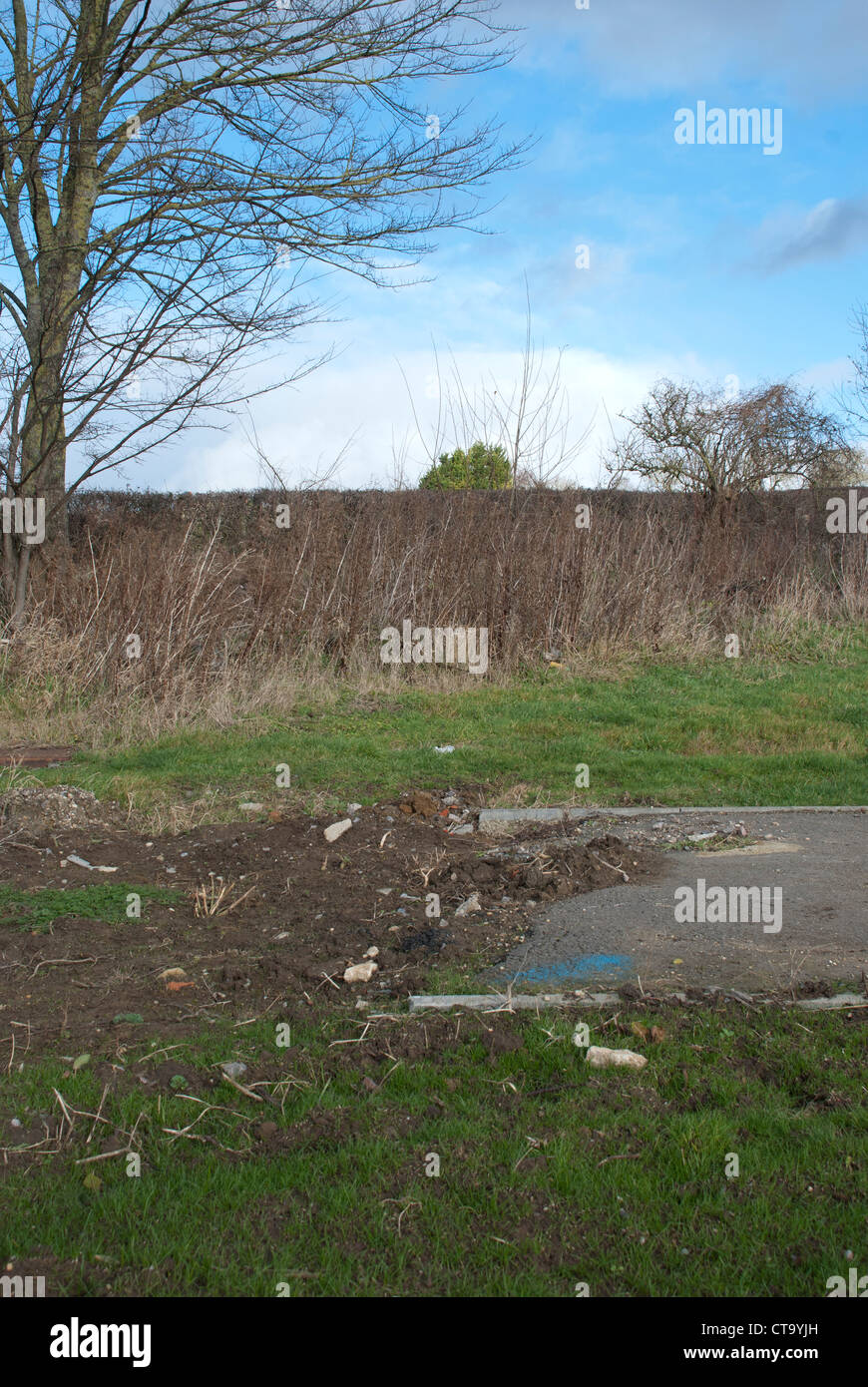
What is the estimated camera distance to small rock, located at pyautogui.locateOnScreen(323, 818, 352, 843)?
6.76 meters

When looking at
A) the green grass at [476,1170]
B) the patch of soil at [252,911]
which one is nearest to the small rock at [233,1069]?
the green grass at [476,1170]

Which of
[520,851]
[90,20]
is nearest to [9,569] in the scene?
[90,20]

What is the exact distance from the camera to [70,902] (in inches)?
218

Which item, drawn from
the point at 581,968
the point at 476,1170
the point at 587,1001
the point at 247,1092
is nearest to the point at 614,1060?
the point at 587,1001

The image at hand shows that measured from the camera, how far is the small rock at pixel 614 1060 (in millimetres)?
3621

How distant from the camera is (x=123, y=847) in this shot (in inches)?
267

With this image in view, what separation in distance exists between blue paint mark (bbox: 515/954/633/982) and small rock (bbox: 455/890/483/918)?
850 mm

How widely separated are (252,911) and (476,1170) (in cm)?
275

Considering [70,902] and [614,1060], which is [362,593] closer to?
[70,902]

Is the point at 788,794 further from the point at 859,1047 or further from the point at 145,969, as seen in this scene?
the point at 145,969

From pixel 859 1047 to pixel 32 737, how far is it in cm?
843
